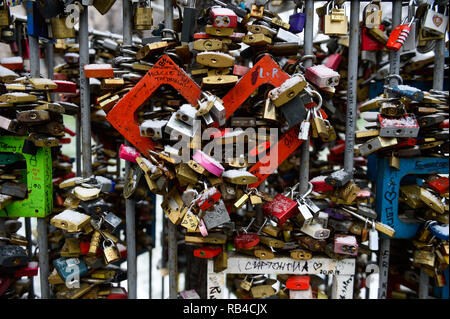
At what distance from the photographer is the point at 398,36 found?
7.37ft

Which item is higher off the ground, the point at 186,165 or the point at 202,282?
the point at 186,165

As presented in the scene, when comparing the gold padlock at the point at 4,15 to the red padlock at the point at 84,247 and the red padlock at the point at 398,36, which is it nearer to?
the red padlock at the point at 84,247

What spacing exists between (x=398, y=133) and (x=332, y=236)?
2.73 feet

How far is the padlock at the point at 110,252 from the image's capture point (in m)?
2.24

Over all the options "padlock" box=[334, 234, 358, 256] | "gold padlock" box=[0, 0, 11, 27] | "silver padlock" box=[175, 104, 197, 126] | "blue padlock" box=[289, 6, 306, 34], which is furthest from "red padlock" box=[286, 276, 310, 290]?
"gold padlock" box=[0, 0, 11, 27]

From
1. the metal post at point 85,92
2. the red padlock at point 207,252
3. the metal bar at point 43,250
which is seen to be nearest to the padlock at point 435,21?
the red padlock at point 207,252

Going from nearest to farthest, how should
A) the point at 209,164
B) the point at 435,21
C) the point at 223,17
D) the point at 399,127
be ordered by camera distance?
the point at 209,164 → the point at 223,17 → the point at 399,127 → the point at 435,21

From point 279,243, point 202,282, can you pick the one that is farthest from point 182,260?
point 279,243

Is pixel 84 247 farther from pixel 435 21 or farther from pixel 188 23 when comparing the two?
pixel 435 21

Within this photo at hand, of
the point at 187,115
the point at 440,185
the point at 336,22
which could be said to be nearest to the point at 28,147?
the point at 187,115

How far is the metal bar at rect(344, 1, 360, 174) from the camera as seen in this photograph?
2.31m

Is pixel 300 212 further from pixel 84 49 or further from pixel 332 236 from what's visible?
pixel 84 49

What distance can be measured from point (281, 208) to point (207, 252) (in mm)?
566

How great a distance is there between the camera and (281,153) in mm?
2314
